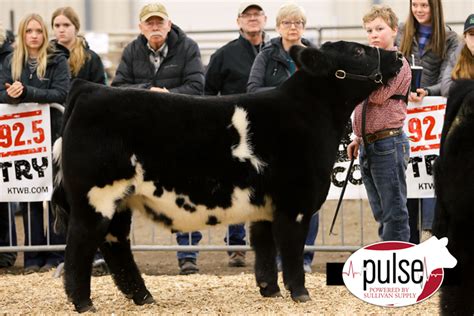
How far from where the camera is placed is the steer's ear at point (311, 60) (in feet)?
20.9

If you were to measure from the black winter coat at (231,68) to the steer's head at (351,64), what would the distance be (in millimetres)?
2173

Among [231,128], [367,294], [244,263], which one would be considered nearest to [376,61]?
[231,128]

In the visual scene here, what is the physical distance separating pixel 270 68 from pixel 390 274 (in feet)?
9.45

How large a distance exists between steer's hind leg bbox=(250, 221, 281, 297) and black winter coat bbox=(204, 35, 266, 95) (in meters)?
2.19

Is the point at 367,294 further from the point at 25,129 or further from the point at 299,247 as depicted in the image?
the point at 25,129

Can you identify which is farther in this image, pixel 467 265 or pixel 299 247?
pixel 299 247

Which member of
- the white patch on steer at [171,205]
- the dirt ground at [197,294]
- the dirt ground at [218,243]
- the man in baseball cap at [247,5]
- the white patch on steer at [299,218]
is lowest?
the dirt ground at [218,243]

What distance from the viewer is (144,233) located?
10828mm

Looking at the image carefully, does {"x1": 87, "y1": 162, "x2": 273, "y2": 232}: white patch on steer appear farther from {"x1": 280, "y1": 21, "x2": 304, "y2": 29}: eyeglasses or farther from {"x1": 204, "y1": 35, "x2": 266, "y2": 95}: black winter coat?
{"x1": 204, "y1": 35, "x2": 266, "y2": 95}: black winter coat

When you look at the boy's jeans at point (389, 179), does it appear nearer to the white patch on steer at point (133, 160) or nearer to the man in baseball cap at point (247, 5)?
the white patch on steer at point (133, 160)

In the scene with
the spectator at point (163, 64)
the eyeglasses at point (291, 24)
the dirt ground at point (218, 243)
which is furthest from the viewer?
the dirt ground at point (218, 243)

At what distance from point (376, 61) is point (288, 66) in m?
1.72

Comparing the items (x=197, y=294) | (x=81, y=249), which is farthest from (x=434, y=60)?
(x=81, y=249)

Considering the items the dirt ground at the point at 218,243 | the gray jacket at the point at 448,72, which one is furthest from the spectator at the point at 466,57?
the dirt ground at the point at 218,243
